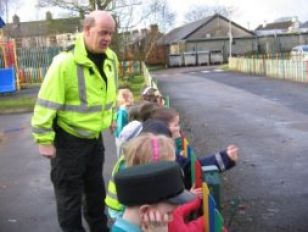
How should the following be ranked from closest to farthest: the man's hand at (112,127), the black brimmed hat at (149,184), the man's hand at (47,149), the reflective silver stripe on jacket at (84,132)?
the black brimmed hat at (149,184) → the man's hand at (47,149) → the reflective silver stripe on jacket at (84,132) → the man's hand at (112,127)

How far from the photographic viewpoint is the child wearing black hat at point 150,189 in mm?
2127

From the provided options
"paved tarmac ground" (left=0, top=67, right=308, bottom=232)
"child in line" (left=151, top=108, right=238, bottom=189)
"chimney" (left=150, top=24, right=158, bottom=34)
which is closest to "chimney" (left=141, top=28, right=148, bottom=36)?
"chimney" (left=150, top=24, right=158, bottom=34)

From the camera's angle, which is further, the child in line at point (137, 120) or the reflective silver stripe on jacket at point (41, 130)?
the child in line at point (137, 120)

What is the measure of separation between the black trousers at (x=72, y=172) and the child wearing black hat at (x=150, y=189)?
2.39 metres

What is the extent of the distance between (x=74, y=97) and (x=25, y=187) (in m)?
3.73

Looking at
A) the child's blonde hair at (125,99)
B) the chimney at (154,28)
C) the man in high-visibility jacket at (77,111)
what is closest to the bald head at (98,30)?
the man in high-visibility jacket at (77,111)

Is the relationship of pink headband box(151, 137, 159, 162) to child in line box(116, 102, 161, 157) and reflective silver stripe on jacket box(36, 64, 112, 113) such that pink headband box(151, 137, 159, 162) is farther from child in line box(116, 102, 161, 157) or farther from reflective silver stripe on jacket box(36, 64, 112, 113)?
reflective silver stripe on jacket box(36, 64, 112, 113)

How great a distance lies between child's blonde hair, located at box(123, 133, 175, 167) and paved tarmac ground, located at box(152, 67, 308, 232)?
305 centimetres

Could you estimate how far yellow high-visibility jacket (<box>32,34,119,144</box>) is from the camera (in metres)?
4.39

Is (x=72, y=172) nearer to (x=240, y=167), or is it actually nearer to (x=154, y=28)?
(x=240, y=167)

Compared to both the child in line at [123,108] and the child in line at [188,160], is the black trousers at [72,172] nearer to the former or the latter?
the child in line at [188,160]

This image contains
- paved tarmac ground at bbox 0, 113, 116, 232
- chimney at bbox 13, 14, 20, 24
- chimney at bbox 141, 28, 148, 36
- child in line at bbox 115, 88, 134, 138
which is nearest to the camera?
child in line at bbox 115, 88, 134, 138

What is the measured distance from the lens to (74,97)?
454cm

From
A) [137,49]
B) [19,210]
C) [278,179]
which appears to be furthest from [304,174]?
[137,49]
